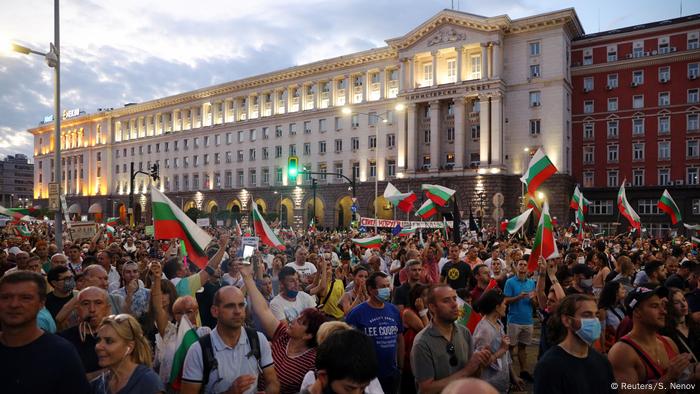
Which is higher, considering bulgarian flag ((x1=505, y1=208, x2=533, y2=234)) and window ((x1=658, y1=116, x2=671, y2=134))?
window ((x1=658, y1=116, x2=671, y2=134))

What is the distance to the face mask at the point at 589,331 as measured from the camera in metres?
3.72

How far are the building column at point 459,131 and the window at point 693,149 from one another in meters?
18.9

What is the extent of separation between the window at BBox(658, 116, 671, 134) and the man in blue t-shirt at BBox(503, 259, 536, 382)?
46.0 m

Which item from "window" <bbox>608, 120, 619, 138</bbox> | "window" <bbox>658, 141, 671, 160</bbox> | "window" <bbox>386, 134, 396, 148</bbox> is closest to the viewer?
"window" <bbox>658, 141, 671, 160</bbox>

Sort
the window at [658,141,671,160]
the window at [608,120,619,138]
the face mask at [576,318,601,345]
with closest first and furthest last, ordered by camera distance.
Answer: the face mask at [576,318,601,345] → the window at [658,141,671,160] → the window at [608,120,619,138]

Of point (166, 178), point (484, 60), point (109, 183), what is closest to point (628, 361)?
point (484, 60)

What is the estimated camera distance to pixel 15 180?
158875 millimetres

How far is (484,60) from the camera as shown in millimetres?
47406

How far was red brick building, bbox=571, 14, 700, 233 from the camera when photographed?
45.4 metres

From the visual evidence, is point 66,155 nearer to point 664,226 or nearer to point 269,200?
point 269,200

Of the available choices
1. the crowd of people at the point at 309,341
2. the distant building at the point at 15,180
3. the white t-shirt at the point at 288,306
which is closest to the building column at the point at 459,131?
the crowd of people at the point at 309,341

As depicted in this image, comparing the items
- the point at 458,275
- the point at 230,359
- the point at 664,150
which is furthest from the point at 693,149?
the point at 230,359

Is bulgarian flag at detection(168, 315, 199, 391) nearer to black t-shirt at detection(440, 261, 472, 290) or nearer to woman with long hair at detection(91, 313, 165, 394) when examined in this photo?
woman with long hair at detection(91, 313, 165, 394)
